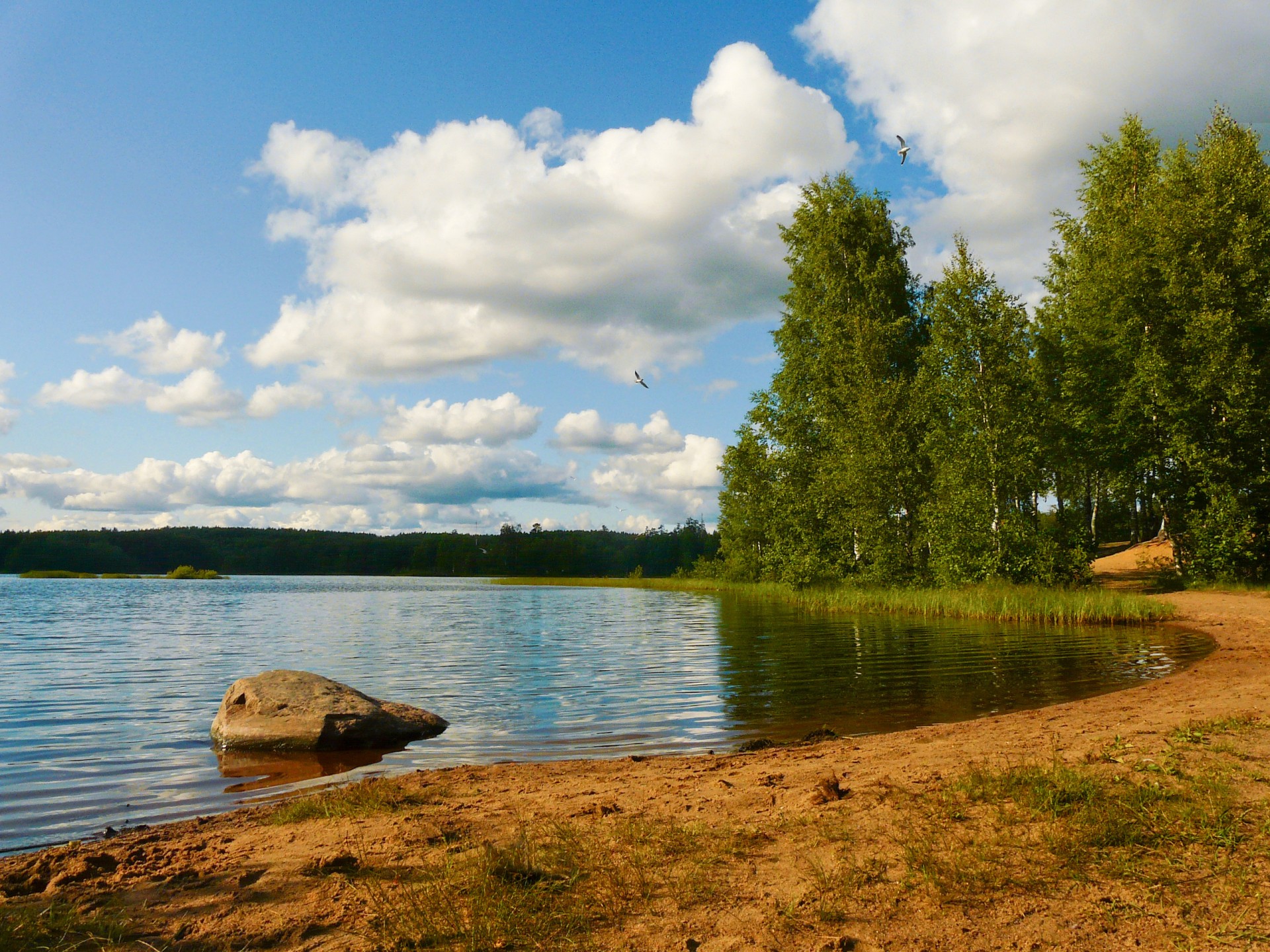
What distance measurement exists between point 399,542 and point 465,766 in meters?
189

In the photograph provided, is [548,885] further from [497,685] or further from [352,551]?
[352,551]

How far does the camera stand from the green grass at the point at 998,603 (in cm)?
2634

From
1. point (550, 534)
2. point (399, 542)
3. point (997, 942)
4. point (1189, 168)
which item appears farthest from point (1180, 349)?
point (399, 542)

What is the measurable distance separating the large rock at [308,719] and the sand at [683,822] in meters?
2.99

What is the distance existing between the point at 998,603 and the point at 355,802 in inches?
1091

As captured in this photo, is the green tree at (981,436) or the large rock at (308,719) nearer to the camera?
the large rock at (308,719)

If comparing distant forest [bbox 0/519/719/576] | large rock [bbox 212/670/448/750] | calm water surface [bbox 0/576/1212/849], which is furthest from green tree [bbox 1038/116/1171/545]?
distant forest [bbox 0/519/719/576]

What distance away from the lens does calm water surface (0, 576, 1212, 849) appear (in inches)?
389

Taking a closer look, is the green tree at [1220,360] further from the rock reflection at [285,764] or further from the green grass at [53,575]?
the green grass at [53,575]

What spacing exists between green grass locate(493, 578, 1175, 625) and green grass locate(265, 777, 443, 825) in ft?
85.1

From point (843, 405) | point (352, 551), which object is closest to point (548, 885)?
point (843, 405)

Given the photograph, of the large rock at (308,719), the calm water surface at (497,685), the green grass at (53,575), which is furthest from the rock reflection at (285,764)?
the green grass at (53,575)

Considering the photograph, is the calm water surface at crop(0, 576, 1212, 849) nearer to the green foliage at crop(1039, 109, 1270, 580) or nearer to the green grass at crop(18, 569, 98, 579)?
the green foliage at crop(1039, 109, 1270, 580)

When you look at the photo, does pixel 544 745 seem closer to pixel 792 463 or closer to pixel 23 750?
pixel 23 750
